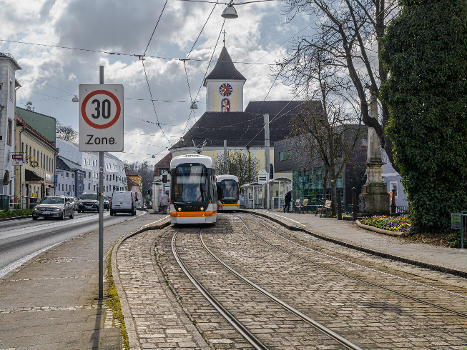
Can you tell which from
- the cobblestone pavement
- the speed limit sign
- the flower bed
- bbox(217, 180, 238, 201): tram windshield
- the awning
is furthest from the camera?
the awning

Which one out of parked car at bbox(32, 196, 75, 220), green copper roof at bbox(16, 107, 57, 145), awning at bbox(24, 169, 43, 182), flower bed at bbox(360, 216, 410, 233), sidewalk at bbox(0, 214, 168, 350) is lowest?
sidewalk at bbox(0, 214, 168, 350)

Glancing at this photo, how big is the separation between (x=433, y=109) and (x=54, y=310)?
45.2 feet

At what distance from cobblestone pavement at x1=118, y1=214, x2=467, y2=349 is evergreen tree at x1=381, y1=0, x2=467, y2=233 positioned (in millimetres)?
4072

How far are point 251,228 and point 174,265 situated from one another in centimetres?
1256

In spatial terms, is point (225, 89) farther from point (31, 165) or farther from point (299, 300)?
point (299, 300)

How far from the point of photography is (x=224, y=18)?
20109 millimetres

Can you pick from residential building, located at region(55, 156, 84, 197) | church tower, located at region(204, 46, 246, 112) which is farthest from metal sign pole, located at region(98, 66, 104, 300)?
church tower, located at region(204, 46, 246, 112)

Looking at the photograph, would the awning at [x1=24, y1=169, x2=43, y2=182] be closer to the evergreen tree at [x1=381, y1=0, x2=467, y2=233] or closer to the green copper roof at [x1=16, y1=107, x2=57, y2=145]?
the green copper roof at [x1=16, y1=107, x2=57, y2=145]

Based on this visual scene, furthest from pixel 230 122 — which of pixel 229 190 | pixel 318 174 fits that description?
pixel 229 190

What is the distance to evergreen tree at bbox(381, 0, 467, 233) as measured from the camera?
18016mm

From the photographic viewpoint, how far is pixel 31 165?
2030 inches

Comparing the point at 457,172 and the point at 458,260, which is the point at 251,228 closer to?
the point at 457,172

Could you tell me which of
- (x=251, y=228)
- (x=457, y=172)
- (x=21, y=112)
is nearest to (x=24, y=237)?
(x=251, y=228)

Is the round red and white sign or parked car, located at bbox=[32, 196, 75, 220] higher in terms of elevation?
the round red and white sign
